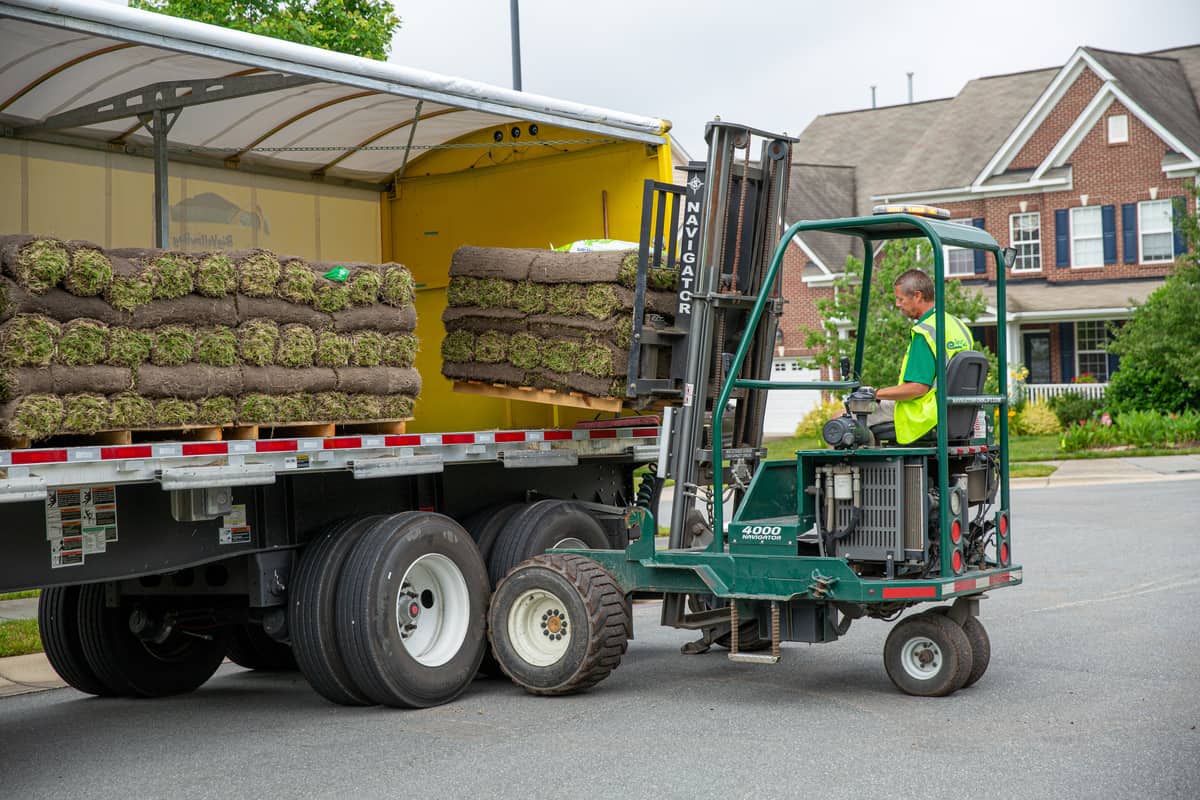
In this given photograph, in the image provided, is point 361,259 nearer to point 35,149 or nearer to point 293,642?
point 35,149

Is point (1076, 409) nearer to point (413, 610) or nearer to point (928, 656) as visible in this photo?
point (928, 656)

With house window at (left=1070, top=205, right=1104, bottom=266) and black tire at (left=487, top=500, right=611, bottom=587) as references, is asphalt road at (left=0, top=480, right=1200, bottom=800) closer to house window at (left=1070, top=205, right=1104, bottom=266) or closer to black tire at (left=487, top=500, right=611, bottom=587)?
black tire at (left=487, top=500, right=611, bottom=587)

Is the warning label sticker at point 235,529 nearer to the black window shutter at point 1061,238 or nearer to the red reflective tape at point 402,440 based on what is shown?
the red reflective tape at point 402,440

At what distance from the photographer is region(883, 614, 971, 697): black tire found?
25.5 ft

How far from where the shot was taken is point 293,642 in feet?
26.2

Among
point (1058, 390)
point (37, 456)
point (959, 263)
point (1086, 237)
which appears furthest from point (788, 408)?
point (37, 456)

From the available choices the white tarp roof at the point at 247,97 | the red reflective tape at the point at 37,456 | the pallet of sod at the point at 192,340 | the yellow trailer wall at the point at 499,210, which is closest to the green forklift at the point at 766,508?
the yellow trailer wall at the point at 499,210

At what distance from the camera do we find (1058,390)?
113 ft

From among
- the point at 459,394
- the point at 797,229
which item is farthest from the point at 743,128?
the point at 459,394

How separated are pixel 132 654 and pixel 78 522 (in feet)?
8.35

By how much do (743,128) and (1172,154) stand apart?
95.7 ft

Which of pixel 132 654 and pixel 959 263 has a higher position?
pixel 959 263

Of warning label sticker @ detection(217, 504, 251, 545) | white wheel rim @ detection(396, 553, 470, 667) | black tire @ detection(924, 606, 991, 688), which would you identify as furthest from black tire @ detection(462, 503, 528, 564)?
black tire @ detection(924, 606, 991, 688)

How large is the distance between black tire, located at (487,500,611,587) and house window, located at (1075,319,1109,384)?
2944 centimetres
